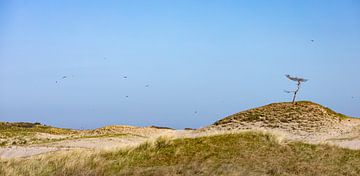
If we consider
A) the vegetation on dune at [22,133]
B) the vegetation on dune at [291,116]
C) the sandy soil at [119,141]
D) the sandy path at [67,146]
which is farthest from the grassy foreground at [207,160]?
the vegetation on dune at [291,116]

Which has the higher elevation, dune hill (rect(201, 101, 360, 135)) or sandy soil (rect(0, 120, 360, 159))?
dune hill (rect(201, 101, 360, 135))

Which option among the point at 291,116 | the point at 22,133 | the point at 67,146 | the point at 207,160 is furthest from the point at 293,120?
the point at 22,133

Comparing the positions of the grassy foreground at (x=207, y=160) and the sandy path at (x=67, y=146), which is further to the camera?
the sandy path at (x=67, y=146)

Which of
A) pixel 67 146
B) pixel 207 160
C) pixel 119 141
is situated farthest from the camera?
pixel 119 141

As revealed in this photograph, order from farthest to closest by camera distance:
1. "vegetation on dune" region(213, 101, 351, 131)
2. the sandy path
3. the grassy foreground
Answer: "vegetation on dune" region(213, 101, 351, 131), the sandy path, the grassy foreground

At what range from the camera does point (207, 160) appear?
15375 millimetres

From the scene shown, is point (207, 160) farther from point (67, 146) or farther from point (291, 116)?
point (291, 116)

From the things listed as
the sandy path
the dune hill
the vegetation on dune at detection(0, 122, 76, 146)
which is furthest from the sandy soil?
the vegetation on dune at detection(0, 122, 76, 146)

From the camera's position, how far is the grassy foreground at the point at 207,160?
13.4 m

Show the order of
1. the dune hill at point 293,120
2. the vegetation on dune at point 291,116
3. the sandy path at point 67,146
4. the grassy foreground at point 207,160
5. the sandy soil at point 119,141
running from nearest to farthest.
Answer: the grassy foreground at point 207,160
the sandy path at point 67,146
the sandy soil at point 119,141
the dune hill at point 293,120
the vegetation on dune at point 291,116

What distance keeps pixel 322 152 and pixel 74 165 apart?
953cm

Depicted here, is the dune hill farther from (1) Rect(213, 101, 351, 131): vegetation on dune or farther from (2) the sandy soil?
→ (2) the sandy soil

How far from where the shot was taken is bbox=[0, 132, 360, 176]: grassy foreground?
1343 cm

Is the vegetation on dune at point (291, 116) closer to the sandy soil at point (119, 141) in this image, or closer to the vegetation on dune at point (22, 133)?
the sandy soil at point (119, 141)
